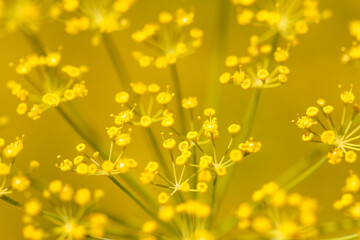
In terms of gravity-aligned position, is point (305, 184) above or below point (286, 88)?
below

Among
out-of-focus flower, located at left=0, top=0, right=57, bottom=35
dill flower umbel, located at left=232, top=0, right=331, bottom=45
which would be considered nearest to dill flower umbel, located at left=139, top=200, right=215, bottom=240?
dill flower umbel, located at left=232, top=0, right=331, bottom=45

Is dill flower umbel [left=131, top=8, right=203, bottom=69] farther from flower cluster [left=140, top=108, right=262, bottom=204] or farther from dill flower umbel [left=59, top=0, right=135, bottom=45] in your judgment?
flower cluster [left=140, top=108, right=262, bottom=204]

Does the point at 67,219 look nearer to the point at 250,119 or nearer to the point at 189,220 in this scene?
the point at 189,220

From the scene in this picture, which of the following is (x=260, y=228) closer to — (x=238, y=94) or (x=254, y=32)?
(x=238, y=94)

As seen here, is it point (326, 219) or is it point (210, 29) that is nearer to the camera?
point (326, 219)

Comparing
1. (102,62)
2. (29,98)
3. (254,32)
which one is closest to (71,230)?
(29,98)
